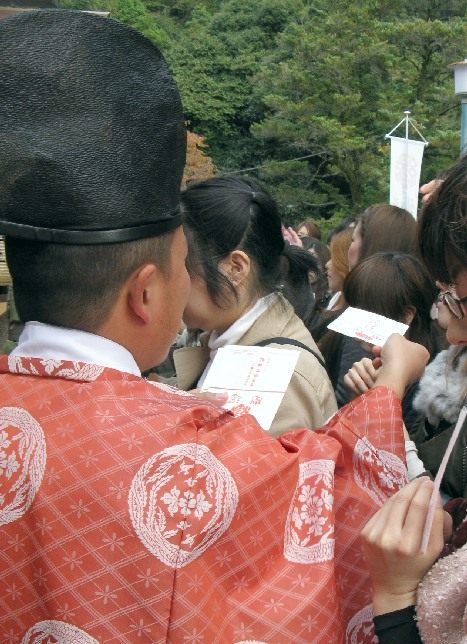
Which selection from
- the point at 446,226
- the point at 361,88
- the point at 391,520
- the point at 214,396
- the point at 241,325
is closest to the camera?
the point at 391,520

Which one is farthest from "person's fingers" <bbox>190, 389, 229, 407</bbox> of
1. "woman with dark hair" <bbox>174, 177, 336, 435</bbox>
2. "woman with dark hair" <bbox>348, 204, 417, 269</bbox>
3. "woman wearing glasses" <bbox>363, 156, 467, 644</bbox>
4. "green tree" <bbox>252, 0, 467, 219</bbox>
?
"green tree" <bbox>252, 0, 467, 219</bbox>

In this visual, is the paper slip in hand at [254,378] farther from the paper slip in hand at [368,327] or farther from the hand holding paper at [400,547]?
the hand holding paper at [400,547]

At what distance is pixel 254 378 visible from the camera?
1.76m

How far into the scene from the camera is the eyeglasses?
139 cm

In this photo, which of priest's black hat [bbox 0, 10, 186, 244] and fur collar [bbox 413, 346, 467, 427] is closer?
priest's black hat [bbox 0, 10, 186, 244]

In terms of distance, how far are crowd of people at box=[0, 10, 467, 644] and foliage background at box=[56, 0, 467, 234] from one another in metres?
14.9

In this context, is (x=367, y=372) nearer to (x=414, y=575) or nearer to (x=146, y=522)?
(x=414, y=575)

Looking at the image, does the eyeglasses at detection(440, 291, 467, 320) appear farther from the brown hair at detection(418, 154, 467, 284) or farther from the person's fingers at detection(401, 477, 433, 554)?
the person's fingers at detection(401, 477, 433, 554)

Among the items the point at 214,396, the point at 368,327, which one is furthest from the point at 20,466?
the point at 368,327

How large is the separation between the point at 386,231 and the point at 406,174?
17.3 feet

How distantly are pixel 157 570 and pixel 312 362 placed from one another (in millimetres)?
1104

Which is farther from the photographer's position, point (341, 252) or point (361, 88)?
point (361, 88)

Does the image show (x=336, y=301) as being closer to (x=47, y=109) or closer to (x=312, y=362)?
(x=312, y=362)

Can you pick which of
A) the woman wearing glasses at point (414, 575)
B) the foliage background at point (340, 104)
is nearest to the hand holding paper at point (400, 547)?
the woman wearing glasses at point (414, 575)
